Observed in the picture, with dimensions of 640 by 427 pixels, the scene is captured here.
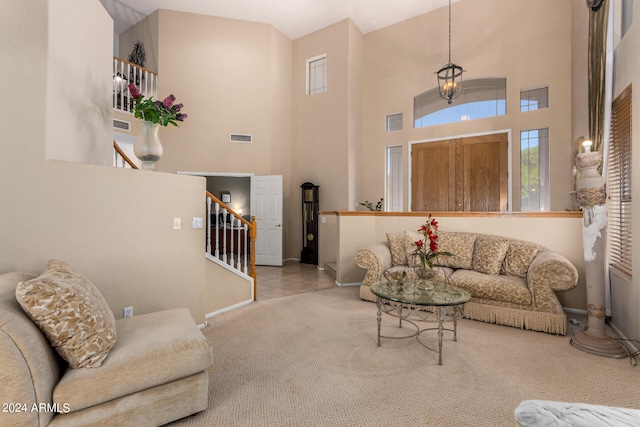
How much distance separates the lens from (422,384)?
84.0 inches

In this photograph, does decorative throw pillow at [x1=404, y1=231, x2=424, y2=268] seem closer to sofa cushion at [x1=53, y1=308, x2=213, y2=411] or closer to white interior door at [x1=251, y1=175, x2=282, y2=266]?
sofa cushion at [x1=53, y1=308, x2=213, y2=411]

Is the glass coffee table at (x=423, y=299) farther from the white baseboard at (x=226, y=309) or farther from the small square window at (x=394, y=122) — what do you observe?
the small square window at (x=394, y=122)

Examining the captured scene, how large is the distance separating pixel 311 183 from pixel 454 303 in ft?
17.0

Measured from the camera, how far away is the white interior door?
274 inches

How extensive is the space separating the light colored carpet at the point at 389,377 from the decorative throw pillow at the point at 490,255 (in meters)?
0.72

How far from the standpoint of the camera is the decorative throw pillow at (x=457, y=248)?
3.90m

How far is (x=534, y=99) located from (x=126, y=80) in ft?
25.7

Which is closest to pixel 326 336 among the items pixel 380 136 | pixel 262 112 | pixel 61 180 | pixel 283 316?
pixel 283 316

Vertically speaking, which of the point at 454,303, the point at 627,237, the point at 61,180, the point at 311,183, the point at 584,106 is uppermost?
the point at 584,106

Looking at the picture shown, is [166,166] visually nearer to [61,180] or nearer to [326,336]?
[61,180]

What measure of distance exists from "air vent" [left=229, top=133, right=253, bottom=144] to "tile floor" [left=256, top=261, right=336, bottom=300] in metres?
2.95

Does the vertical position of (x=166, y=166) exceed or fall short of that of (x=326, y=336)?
it exceeds it

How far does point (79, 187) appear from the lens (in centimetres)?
230

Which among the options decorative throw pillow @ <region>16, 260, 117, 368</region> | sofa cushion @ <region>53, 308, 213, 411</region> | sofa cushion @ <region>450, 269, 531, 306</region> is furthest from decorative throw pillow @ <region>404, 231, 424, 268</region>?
decorative throw pillow @ <region>16, 260, 117, 368</region>
